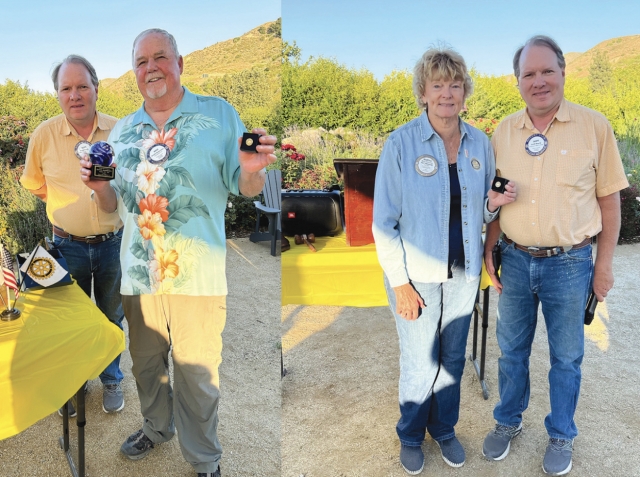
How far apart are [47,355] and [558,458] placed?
6.61ft

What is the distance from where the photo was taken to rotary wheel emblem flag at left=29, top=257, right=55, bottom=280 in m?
2.08

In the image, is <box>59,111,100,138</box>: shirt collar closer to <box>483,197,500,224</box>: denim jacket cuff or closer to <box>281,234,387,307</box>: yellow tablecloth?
<box>281,234,387,307</box>: yellow tablecloth

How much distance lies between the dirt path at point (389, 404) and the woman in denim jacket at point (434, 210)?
0.58 metres

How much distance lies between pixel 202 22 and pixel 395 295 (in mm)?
6006

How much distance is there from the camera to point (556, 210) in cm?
190

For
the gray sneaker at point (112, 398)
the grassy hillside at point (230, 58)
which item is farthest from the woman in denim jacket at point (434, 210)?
the grassy hillside at point (230, 58)

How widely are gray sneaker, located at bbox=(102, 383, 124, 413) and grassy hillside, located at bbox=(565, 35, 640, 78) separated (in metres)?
9.28

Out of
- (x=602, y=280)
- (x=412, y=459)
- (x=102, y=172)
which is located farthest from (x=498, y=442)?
(x=102, y=172)

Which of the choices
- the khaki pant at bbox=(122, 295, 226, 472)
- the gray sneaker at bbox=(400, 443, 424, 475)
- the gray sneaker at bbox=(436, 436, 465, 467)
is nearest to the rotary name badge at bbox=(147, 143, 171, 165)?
the khaki pant at bbox=(122, 295, 226, 472)

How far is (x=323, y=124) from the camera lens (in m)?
7.88

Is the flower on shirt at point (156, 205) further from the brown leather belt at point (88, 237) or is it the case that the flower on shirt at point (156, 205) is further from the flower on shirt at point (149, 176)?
the brown leather belt at point (88, 237)

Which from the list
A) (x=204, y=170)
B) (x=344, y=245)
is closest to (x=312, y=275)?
(x=344, y=245)

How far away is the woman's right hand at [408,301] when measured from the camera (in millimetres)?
1938

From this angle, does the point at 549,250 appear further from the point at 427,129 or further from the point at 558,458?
the point at 558,458
